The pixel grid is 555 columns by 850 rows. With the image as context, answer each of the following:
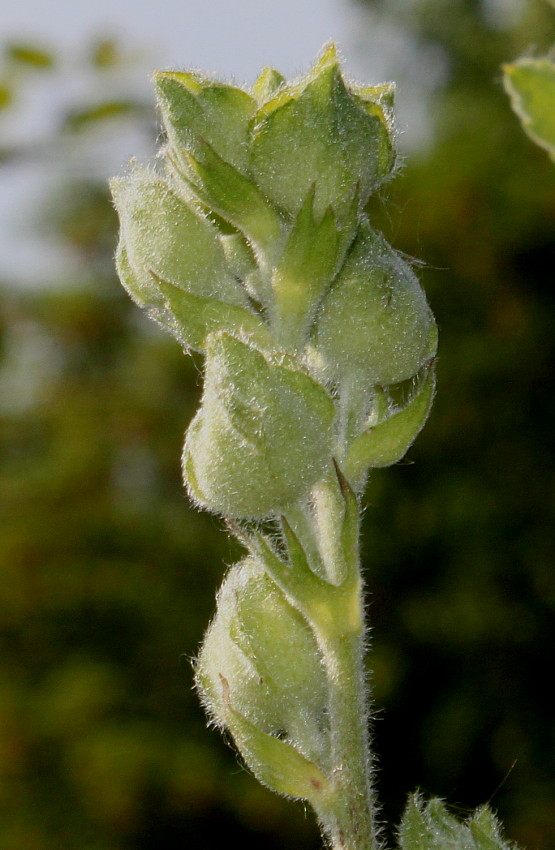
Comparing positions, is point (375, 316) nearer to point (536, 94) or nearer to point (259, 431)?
point (259, 431)

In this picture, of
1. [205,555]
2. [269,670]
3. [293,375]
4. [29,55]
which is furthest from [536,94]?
[205,555]

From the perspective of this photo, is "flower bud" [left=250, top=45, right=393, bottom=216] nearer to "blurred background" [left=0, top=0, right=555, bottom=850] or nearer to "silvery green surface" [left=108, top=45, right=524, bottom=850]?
"silvery green surface" [left=108, top=45, right=524, bottom=850]

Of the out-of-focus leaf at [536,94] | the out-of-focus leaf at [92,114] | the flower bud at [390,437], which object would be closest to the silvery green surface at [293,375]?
the flower bud at [390,437]

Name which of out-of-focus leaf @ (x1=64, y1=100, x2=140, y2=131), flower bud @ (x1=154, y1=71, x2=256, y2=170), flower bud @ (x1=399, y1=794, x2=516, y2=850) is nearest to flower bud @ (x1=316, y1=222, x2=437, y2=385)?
flower bud @ (x1=154, y1=71, x2=256, y2=170)

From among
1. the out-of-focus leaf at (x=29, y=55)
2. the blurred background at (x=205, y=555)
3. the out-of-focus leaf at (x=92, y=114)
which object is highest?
the out-of-focus leaf at (x=29, y=55)

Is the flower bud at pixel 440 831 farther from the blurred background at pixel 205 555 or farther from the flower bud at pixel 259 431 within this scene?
the blurred background at pixel 205 555
